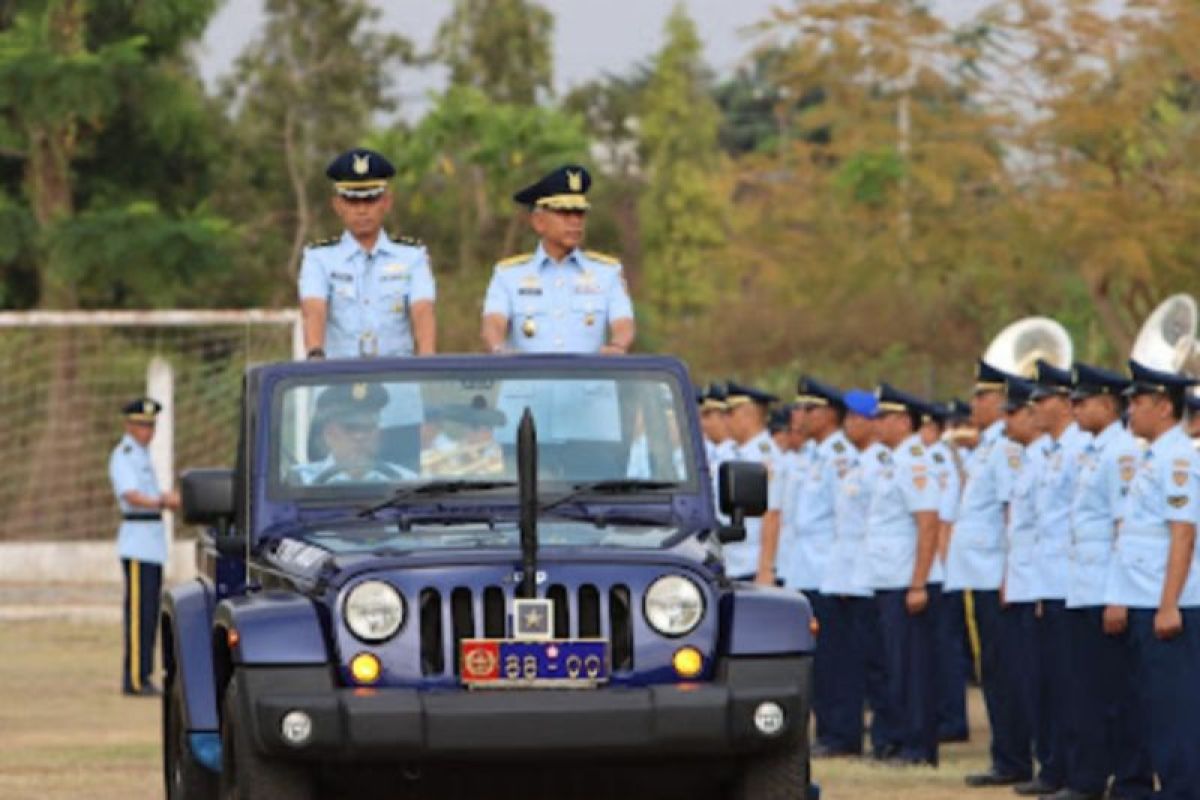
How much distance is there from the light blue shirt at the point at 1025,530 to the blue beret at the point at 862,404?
2.78 meters

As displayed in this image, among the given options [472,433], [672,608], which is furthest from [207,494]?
[672,608]

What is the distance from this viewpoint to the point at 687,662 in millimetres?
11258

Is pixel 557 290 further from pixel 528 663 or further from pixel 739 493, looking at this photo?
pixel 528 663

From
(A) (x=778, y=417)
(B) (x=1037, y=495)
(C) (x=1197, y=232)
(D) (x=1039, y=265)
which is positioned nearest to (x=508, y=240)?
(D) (x=1039, y=265)

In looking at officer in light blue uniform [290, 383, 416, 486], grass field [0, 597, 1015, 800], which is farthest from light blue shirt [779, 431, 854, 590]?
officer in light blue uniform [290, 383, 416, 486]

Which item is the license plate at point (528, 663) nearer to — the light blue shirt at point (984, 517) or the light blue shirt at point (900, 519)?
the light blue shirt at point (984, 517)

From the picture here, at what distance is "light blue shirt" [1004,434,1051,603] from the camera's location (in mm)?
17609

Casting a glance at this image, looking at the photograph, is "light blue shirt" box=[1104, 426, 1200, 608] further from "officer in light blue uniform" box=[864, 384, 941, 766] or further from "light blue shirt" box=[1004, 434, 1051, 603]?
"officer in light blue uniform" box=[864, 384, 941, 766]

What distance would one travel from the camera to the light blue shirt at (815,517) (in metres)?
21.4

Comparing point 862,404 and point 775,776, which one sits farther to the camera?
point 862,404

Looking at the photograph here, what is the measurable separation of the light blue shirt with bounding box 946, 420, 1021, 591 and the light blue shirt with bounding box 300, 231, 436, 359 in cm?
479

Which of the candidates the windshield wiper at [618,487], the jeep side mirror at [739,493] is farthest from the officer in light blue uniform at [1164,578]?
the windshield wiper at [618,487]

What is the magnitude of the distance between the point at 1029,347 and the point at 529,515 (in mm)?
14885

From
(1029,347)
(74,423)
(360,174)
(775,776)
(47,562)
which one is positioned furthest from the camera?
(74,423)
